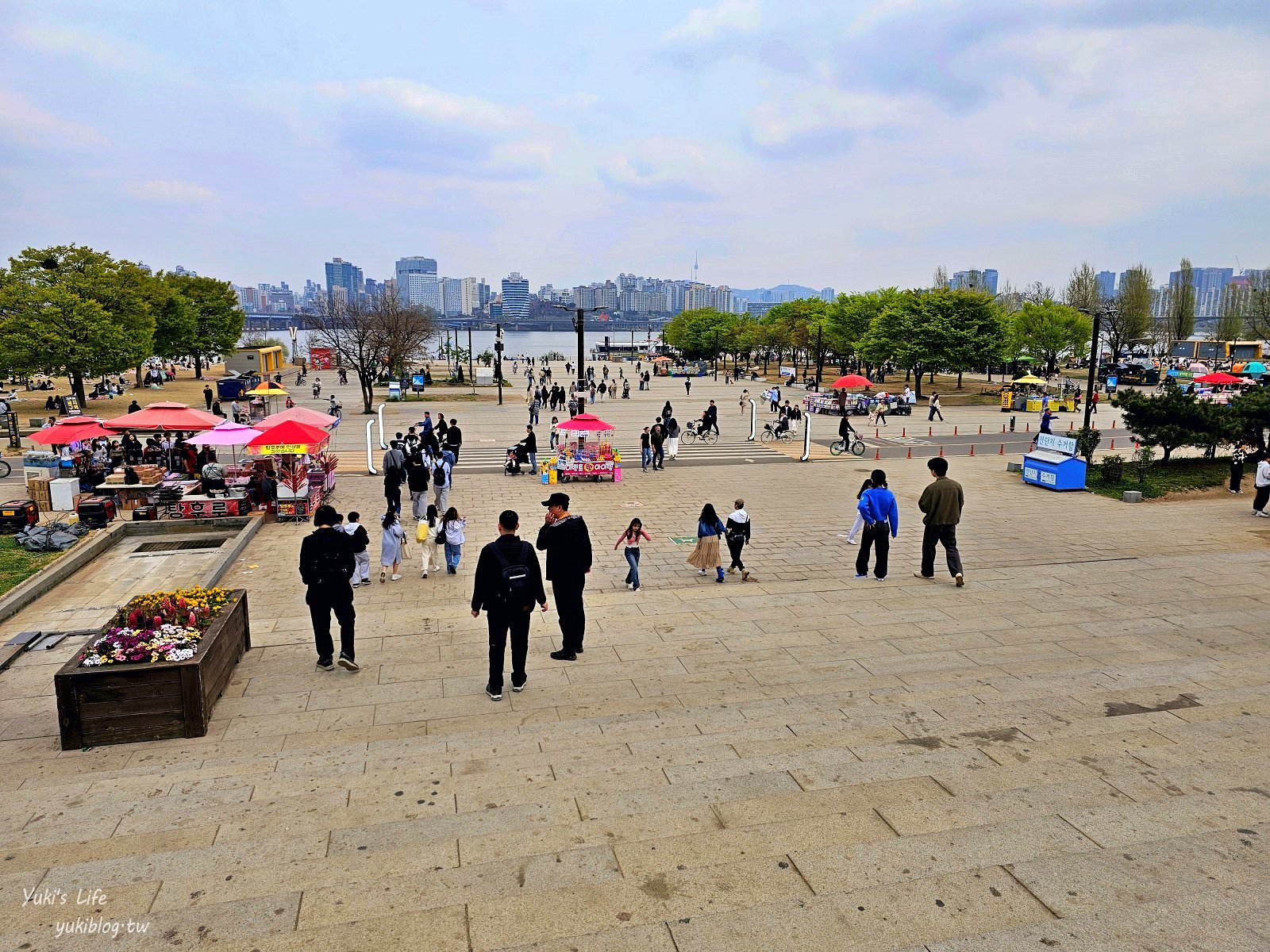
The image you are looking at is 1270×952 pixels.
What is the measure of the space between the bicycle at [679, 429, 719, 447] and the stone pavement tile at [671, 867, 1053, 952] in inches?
1067

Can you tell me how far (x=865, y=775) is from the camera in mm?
5137

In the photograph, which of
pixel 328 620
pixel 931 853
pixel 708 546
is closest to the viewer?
pixel 931 853

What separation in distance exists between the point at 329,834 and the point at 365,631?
475 cm

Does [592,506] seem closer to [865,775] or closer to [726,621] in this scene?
[726,621]

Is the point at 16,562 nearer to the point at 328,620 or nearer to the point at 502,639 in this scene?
the point at 328,620

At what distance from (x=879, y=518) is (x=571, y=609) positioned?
5.07 m

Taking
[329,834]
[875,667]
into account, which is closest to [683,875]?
[329,834]

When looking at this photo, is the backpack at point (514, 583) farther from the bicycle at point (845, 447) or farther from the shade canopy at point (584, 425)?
the bicycle at point (845, 447)

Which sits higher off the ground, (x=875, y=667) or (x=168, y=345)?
(x=168, y=345)

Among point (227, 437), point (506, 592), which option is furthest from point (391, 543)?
point (227, 437)

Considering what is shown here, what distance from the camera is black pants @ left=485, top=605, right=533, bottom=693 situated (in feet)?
21.5

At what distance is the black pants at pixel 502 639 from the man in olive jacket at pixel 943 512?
5.90 m

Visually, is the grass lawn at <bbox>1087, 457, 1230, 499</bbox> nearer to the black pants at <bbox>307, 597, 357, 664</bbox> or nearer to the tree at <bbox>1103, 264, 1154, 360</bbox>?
the black pants at <bbox>307, 597, 357, 664</bbox>

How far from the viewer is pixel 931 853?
13.9 feet
